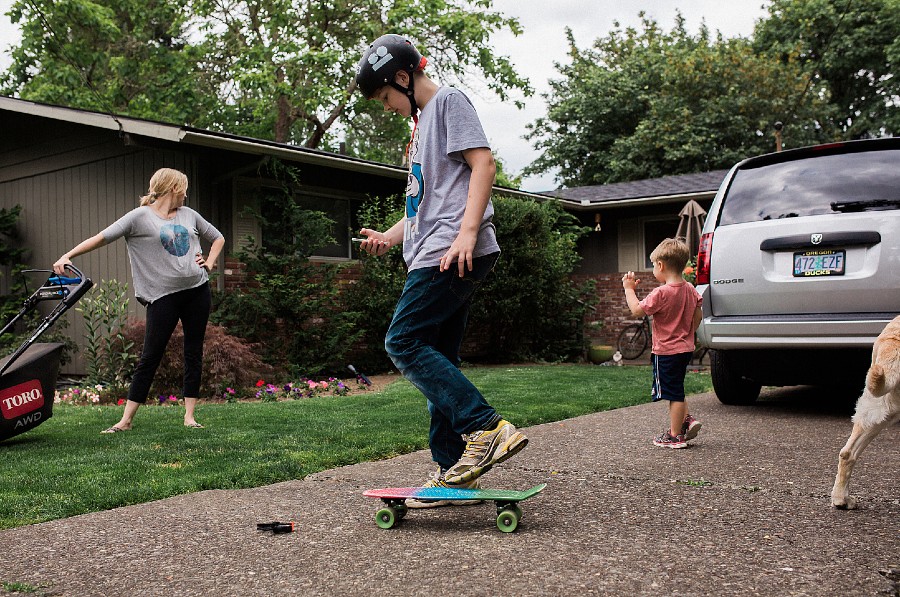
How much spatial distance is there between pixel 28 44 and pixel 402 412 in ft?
77.4

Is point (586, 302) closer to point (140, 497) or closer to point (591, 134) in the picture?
point (140, 497)

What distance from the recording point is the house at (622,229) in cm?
1741

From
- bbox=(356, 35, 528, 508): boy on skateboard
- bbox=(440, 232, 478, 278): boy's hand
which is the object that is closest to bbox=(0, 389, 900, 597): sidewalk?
bbox=(356, 35, 528, 508): boy on skateboard

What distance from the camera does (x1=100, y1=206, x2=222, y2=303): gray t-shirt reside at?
18.5 feet

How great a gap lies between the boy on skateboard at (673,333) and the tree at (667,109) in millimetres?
26329

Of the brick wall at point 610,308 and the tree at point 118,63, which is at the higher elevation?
the tree at point 118,63

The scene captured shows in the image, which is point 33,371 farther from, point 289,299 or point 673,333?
point 289,299

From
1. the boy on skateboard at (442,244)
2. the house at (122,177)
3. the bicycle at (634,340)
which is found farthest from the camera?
the bicycle at (634,340)

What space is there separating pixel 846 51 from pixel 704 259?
29.9 metres

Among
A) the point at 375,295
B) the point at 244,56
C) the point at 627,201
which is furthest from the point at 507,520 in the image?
the point at 244,56

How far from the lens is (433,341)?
3311 millimetres

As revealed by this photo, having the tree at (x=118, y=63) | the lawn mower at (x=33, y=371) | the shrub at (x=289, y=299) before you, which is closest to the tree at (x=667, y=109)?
the tree at (x=118, y=63)

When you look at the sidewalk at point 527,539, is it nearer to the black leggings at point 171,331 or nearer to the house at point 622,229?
the black leggings at point 171,331

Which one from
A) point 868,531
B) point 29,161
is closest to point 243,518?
point 868,531
